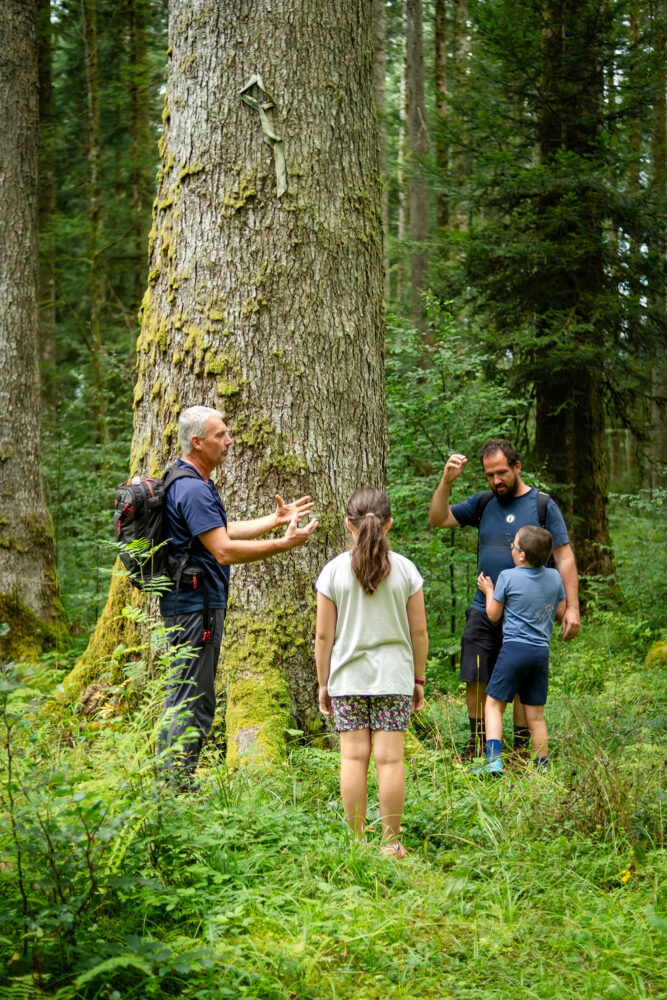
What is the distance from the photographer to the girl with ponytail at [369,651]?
3.82 metres

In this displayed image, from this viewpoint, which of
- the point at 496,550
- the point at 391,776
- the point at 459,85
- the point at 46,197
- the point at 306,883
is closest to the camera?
the point at 306,883

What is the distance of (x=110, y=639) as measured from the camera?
5.38 metres

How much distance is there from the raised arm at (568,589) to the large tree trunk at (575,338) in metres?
4.54

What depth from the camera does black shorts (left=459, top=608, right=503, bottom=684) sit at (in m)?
5.55

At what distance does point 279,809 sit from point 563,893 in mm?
1256

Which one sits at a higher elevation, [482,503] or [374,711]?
[482,503]

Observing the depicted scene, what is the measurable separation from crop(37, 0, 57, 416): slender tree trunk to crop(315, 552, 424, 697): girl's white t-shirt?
10.6m

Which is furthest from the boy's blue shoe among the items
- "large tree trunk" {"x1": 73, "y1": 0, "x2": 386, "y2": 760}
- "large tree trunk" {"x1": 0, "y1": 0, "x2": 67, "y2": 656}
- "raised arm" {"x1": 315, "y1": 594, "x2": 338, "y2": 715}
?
"large tree trunk" {"x1": 0, "y1": 0, "x2": 67, "y2": 656}

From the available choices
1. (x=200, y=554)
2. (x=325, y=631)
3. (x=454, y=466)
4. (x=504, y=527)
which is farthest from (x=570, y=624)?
(x=200, y=554)

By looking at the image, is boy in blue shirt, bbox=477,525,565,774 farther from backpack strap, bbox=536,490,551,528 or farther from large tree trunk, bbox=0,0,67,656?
large tree trunk, bbox=0,0,67,656

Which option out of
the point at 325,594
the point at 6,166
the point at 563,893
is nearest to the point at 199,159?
the point at 325,594

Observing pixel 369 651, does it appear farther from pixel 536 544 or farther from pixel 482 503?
pixel 482 503

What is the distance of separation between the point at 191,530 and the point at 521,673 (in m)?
2.44

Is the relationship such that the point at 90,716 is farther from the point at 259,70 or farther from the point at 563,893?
the point at 259,70
